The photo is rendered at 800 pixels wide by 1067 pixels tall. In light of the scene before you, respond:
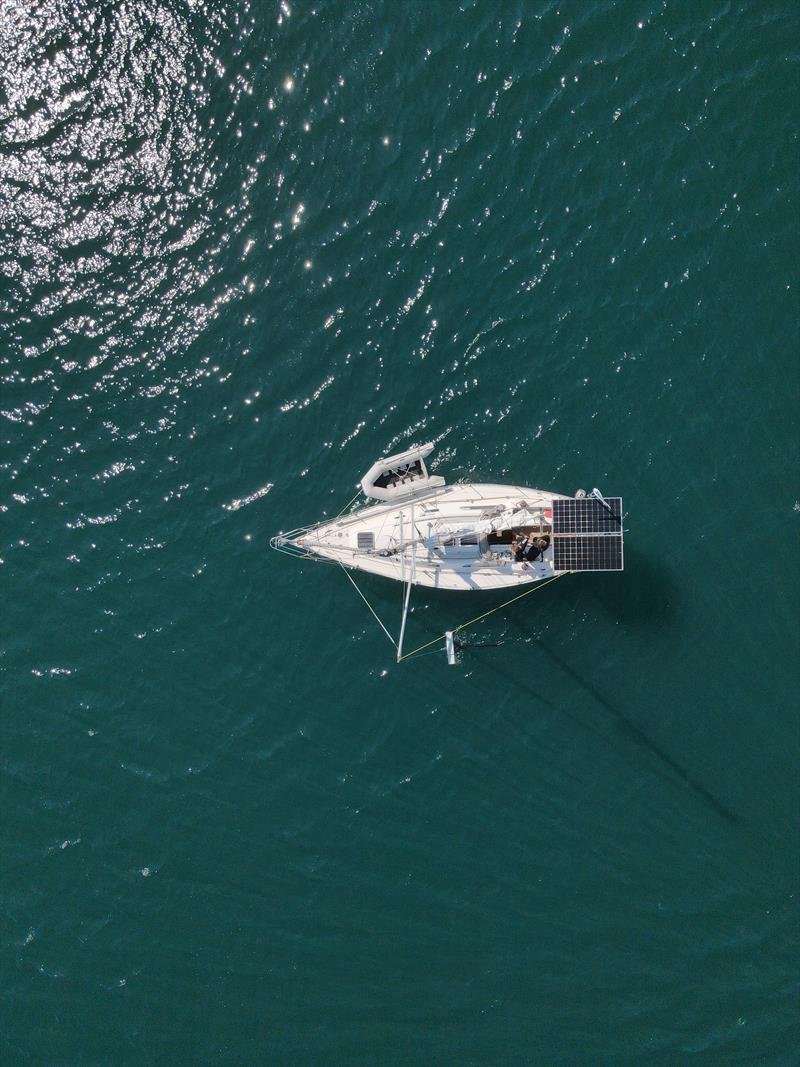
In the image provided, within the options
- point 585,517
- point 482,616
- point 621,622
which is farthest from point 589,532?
point 482,616

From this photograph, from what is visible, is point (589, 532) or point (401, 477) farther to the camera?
point (401, 477)

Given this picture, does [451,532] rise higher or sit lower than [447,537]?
higher

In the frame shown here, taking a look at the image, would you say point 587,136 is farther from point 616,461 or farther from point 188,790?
point 188,790

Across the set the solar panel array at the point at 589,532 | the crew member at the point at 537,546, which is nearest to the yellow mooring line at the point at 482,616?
the crew member at the point at 537,546

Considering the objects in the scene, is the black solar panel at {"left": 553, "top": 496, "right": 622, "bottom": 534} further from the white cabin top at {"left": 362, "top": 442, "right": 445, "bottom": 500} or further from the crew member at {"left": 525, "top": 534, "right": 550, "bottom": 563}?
the white cabin top at {"left": 362, "top": 442, "right": 445, "bottom": 500}

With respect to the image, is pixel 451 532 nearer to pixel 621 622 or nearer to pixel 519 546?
pixel 519 546

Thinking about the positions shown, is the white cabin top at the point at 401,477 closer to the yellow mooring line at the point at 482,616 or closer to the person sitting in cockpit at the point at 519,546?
the person sitting in cockpit at the point at 519,546

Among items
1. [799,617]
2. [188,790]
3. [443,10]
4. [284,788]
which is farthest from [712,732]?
[443,10]
